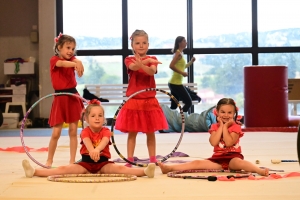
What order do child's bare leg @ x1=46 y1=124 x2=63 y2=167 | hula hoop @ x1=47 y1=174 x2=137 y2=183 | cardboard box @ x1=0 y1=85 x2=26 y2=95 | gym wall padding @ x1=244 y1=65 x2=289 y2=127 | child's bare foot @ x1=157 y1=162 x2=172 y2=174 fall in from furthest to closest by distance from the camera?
cardboard box @ x1=0 y1=85 x2=26 y2=95
gym wall padding @ x1=244 y1=65 x2=289 y2=127
child's bare leg @ x1=46 y1=124 x2=63 y2=167
child's bare foot @ x1=157 y1=162 x2=172 y2=174
hula hoop @ x1=47 y1=174 x2=137 y2=183

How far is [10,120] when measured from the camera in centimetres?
1088

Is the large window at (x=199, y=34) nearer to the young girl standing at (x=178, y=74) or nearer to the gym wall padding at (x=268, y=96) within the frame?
the young girl standing at (x=178, y=74)

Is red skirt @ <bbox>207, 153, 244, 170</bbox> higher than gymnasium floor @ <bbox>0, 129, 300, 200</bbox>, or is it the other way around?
red skirt @ <bbox>207, 153, 244, 170</bbox>

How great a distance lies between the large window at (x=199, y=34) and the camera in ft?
38.2

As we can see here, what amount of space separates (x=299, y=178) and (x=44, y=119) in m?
8.08

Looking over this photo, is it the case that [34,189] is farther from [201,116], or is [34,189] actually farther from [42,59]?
[42,59]

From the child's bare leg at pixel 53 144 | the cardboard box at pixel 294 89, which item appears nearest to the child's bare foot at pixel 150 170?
the child's bare leg at pixel 53 144

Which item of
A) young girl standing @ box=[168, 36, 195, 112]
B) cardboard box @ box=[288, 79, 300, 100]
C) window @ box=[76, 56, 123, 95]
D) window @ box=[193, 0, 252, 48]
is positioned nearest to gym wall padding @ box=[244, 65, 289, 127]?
young girl standing @ box=[168, 36, 195, 112]

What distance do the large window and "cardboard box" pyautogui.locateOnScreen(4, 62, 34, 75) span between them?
1046mm

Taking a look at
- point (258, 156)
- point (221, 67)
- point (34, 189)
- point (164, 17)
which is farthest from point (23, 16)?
point (34, 189)

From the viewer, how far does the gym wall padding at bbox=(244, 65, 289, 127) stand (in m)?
8.59

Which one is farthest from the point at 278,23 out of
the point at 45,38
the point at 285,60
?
the point at 45,38

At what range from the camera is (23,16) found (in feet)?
38.1

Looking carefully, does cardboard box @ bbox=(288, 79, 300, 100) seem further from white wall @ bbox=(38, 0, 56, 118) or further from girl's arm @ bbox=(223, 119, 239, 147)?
girl's arm @ bbox=(223, 119, 239, 147)
